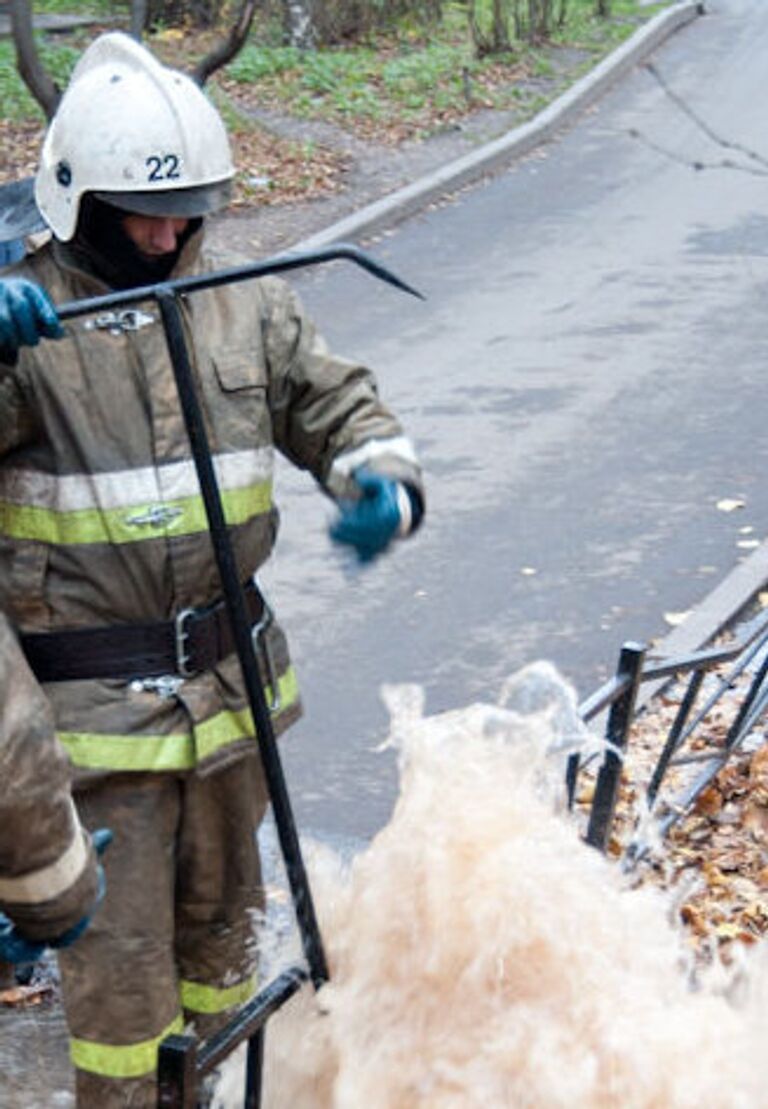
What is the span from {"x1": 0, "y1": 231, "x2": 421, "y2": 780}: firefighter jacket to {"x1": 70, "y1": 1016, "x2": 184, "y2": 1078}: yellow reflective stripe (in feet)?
1.75

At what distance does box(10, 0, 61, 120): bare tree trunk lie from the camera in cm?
1258

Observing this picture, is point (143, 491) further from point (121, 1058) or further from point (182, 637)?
point (121, 1058)

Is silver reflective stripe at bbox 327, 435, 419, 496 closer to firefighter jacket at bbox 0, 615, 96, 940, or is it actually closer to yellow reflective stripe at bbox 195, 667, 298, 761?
yellow reflective stripe at bbox 195, 667, 298, 761

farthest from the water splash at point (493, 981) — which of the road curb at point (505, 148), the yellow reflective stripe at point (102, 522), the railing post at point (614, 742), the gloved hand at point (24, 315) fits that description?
the road curb at point (505, 148)

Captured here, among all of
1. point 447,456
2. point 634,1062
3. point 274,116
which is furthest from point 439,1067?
point 274,116

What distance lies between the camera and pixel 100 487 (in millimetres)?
3459

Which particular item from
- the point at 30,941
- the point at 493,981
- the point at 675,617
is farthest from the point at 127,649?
the point at 675,617

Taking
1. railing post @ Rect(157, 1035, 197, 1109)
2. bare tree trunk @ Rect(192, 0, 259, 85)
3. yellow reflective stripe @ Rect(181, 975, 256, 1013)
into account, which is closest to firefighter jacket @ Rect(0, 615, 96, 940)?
railing post @ Rect(157, 1035, 197, 1109)

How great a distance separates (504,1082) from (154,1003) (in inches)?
41.4

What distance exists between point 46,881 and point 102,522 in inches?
30.5

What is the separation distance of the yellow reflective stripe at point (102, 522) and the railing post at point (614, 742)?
4.03 feet

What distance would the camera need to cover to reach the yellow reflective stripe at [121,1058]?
372 centimetres

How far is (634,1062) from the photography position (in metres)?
2.80

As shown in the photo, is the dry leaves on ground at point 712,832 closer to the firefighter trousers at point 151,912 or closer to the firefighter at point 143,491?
the firefighter trousers at point 151,912
